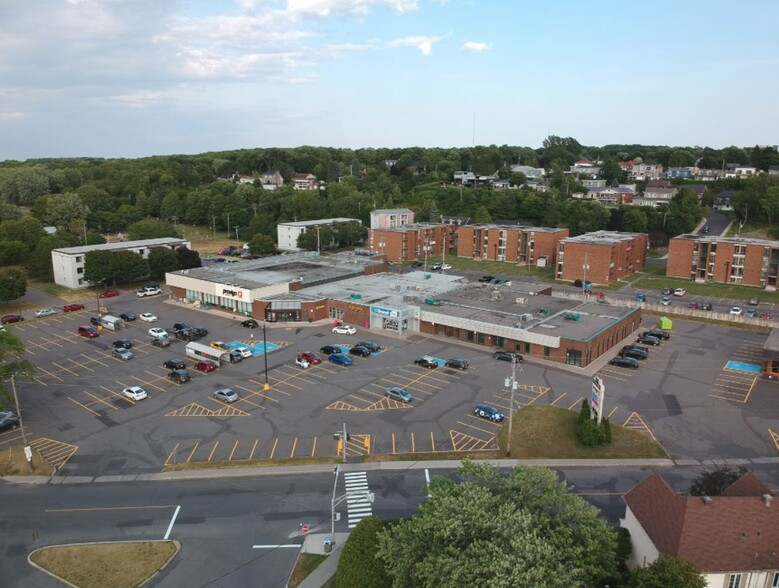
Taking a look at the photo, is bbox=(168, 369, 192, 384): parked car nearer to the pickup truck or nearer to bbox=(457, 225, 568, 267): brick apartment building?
the pickup truck

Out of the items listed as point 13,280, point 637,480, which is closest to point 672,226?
point 637,480

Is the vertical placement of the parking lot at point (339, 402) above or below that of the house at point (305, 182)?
below

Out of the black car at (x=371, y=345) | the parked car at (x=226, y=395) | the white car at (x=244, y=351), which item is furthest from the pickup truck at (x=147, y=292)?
the parked car at (x=226, y=395)

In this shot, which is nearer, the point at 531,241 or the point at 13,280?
the point at 13,280

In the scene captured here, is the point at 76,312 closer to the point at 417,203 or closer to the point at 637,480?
the point at 637,480

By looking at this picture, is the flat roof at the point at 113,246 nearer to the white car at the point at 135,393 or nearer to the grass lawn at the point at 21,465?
the white car at the point at 135,393
